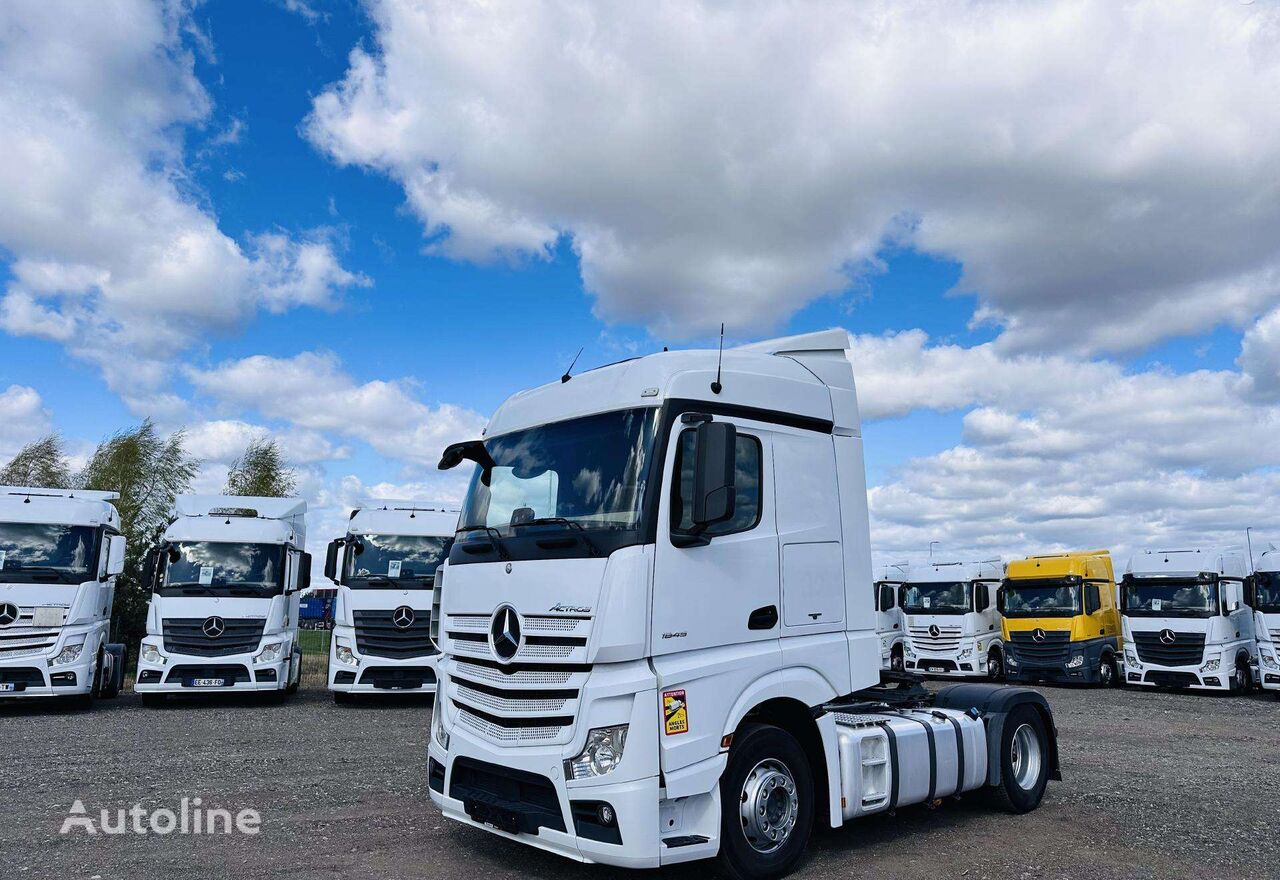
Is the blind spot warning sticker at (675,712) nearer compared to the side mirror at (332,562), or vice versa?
the blind spot warning sticker at (675,712)

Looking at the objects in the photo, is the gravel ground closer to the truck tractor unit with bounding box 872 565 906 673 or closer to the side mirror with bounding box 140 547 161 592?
the side mirror with bounding box 140 547 161 592

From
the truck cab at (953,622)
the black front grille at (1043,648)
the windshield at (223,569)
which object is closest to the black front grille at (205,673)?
the windshield at (223,569)

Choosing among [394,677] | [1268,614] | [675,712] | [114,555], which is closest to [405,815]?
[675,712]

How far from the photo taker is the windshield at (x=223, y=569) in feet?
49.1

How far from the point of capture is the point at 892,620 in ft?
89.7

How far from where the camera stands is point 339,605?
15289 mm

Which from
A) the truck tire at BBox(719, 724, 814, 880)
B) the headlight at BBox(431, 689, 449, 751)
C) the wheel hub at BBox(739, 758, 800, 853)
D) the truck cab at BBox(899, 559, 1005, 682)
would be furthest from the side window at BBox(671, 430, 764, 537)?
the truck cab at BBox(899, 559, 1005, 682)

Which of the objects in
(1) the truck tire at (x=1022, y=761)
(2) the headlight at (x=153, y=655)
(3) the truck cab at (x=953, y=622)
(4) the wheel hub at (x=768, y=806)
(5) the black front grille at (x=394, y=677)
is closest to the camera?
(4) the wheel hub at (x=768, y=806)

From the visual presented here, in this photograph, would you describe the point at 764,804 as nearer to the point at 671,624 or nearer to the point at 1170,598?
the point at 671,624

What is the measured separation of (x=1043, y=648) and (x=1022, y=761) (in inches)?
588

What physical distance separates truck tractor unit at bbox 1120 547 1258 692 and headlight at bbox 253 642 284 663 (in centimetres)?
1737

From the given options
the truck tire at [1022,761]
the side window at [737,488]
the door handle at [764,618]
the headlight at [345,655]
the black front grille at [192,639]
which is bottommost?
the truck tire at [1022,761]

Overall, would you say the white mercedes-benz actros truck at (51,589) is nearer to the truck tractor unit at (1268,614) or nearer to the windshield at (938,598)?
the windshield at (938,598)

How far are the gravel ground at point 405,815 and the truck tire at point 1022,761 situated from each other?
0.17 m
